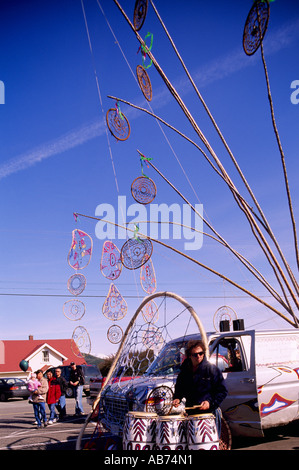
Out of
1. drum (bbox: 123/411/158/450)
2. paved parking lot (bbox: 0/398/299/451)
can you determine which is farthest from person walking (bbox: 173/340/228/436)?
paved parking lot (bbox: 0/398/299/451)

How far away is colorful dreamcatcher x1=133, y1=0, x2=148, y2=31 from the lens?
7.76 m

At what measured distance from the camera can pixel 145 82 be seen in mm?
8641

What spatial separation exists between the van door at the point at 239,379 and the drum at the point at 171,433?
2.51m

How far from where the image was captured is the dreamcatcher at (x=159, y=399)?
646 cm

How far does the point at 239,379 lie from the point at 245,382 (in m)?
0.12

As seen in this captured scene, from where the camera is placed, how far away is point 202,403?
512 cm

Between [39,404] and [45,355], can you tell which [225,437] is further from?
[45,355]

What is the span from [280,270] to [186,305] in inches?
231

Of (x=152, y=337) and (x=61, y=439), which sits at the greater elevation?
(x=152, y=337)

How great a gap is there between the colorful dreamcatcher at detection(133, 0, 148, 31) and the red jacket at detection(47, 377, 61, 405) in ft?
30.3

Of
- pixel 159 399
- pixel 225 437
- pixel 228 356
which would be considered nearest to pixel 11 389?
pixel 228 356

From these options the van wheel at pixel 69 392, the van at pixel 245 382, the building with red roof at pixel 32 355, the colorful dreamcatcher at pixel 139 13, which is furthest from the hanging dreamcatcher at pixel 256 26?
the building with red roof at pixel 32 355
